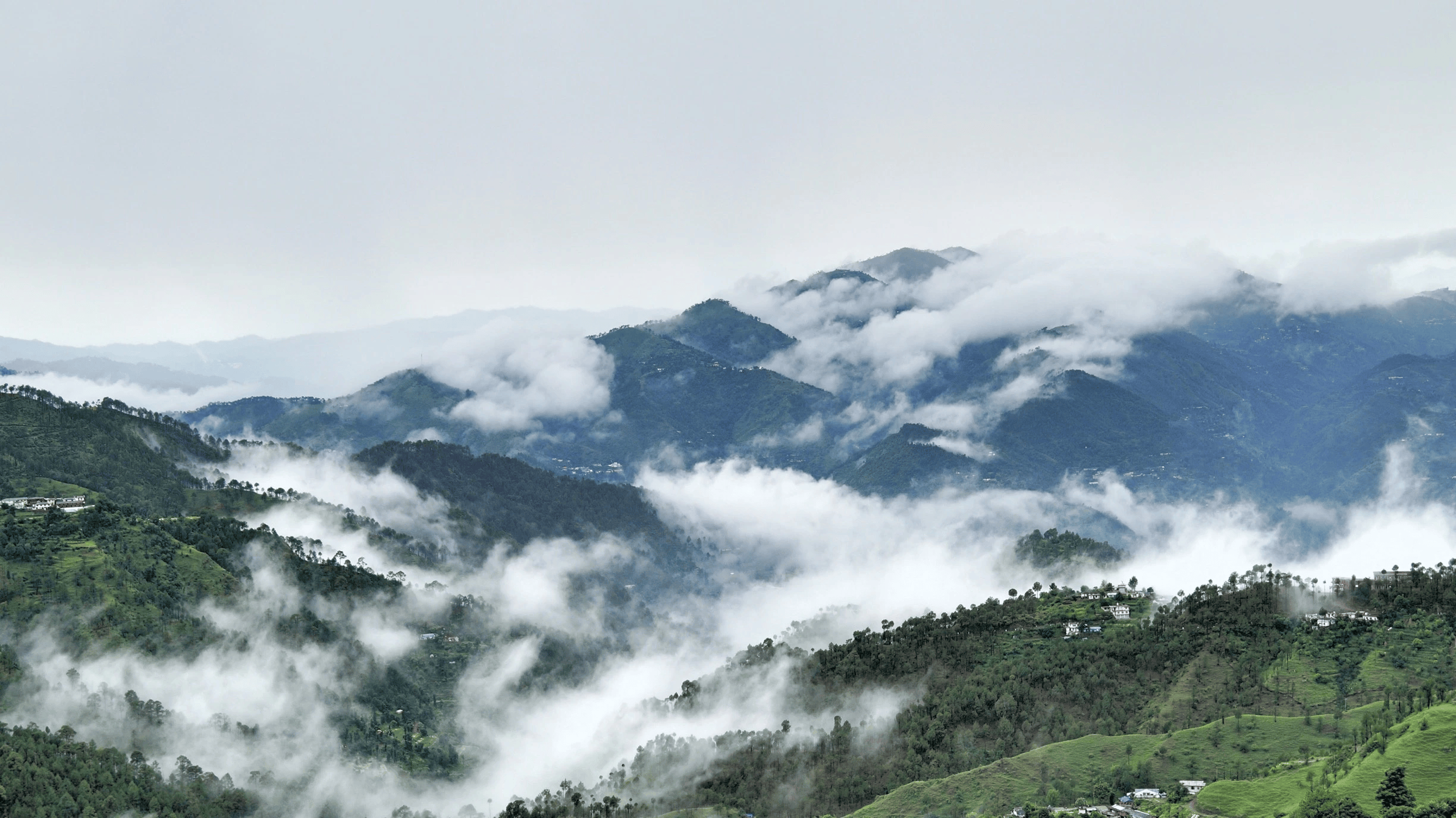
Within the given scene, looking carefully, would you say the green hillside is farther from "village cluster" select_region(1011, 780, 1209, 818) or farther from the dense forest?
"village cluster" select_region(1011, 780, 1209, 818)

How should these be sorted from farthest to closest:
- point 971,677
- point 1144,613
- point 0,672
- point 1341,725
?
point 1144,613 < point 971,677 < point 0,672 < point 1341,725

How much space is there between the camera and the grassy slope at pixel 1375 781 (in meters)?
106

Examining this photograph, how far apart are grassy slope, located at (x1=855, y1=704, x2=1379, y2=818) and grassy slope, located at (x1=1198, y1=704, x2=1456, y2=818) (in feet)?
39.6

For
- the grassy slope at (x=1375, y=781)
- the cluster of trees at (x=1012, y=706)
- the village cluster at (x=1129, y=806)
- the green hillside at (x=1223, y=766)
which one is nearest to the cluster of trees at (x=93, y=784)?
the cluster of trees at (x=1012, y=706)

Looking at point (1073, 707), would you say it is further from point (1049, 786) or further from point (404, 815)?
point (404, 815)

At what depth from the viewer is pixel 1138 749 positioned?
144 m

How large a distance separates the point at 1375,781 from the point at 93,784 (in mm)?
164043

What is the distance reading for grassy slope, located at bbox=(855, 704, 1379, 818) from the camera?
138 m

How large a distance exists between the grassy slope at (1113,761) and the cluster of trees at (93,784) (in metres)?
102

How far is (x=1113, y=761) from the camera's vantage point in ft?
471

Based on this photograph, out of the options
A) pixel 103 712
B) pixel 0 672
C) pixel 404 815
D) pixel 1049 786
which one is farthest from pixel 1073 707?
pixel 0 672

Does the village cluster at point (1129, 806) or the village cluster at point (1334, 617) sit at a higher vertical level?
the village cluster at point (1334, 617)

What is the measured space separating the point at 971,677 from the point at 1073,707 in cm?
1953

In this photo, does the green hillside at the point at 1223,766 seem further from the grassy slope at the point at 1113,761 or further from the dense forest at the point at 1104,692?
the dense forest at the point at 1104,692
